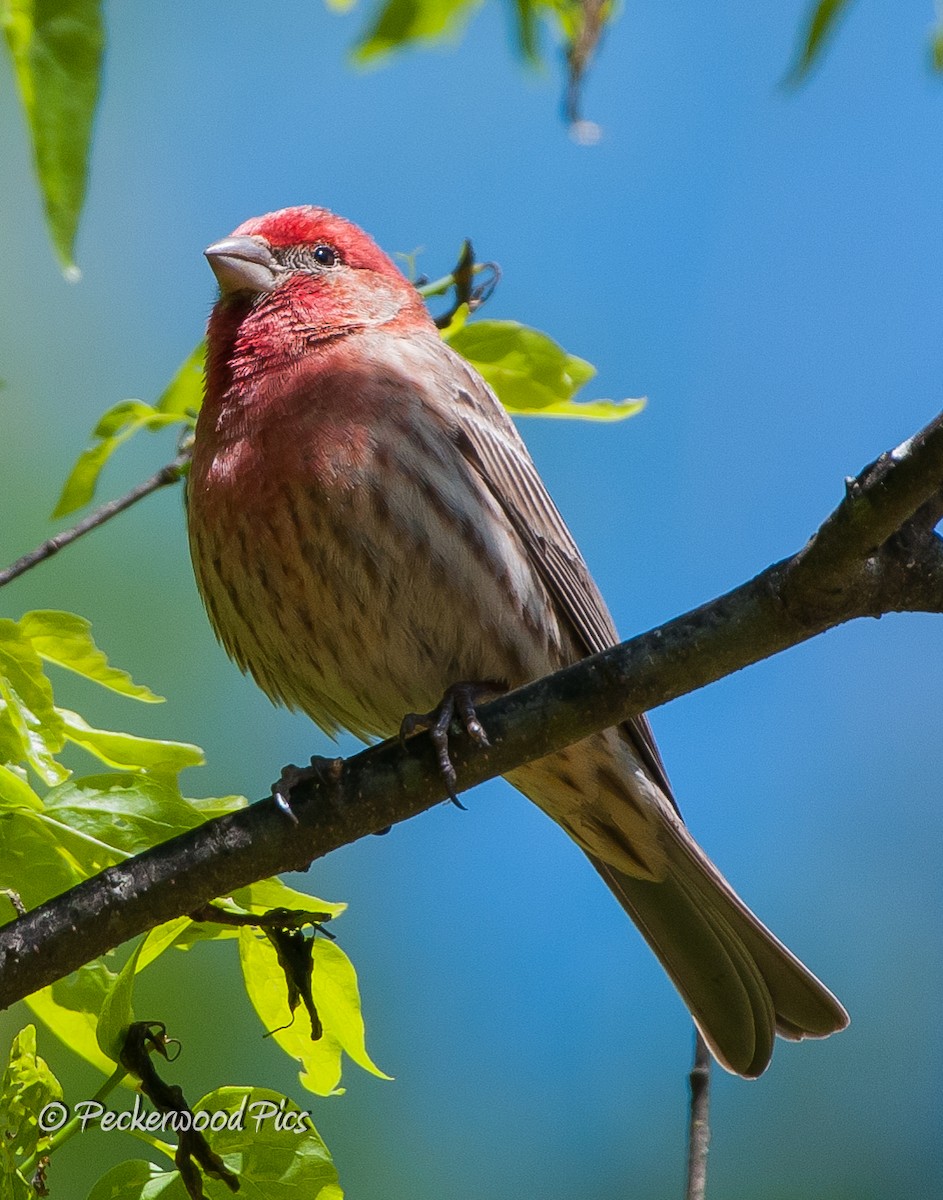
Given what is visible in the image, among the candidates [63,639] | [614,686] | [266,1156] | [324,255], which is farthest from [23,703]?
[324,255]

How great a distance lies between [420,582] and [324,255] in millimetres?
1713

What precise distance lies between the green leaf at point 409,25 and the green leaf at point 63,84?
45.3 inches

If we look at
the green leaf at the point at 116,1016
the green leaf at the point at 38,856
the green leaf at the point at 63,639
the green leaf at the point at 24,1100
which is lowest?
the green leaf at the point at 24,1100

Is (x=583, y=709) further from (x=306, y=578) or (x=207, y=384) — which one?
(x=207, y=384)

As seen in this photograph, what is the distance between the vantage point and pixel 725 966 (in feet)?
15.2

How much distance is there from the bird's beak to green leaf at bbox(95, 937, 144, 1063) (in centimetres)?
290

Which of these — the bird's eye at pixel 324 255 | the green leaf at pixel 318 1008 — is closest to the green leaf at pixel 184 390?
the bird's eye at pixel 324 255

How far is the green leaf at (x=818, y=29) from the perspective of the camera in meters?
2.26

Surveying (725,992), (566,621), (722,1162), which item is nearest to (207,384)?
(566,621)

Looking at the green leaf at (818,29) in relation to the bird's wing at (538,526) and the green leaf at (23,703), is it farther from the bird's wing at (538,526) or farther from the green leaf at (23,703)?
the bird's wing at (538,526)

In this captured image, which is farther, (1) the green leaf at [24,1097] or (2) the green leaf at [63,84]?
(1) the green leaf at [24,1097]

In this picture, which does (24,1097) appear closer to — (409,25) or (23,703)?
(23,703)

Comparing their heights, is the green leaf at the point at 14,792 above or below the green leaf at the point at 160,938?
above

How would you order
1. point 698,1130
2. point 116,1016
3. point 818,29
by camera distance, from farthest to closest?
point 698,1130
point 116,1016
point 818,29
